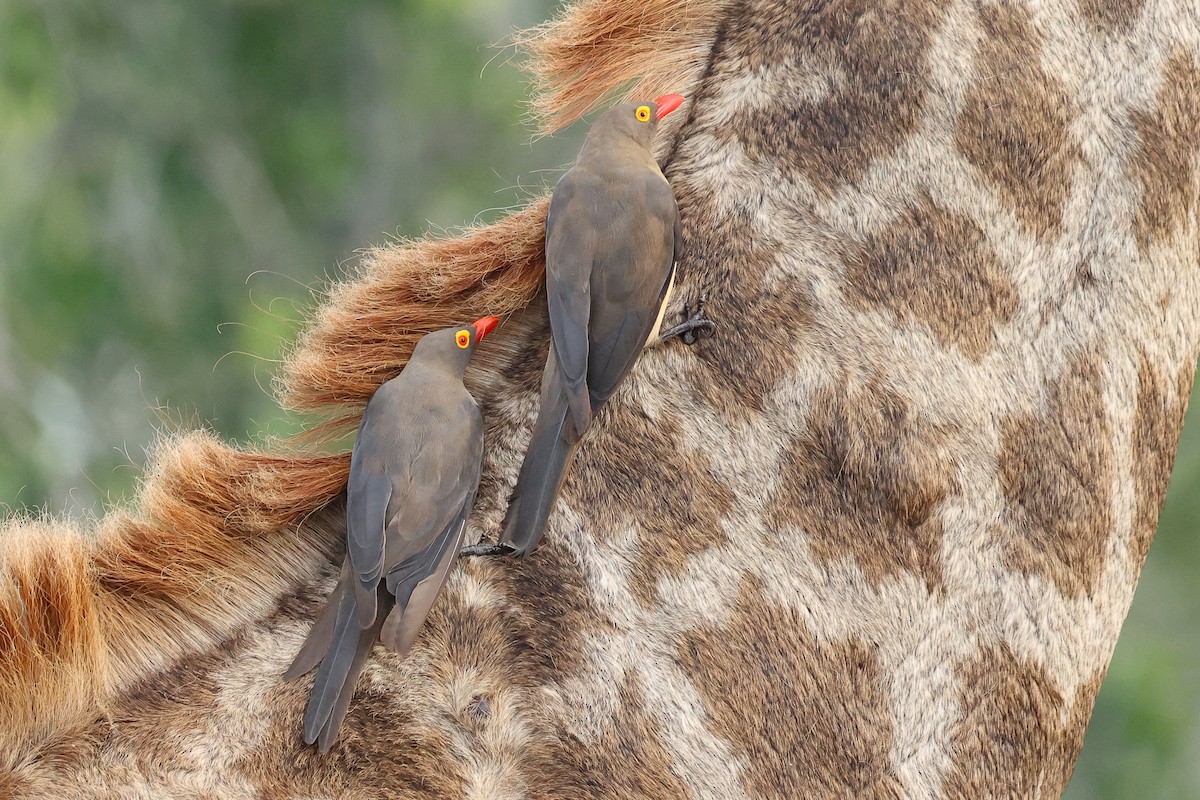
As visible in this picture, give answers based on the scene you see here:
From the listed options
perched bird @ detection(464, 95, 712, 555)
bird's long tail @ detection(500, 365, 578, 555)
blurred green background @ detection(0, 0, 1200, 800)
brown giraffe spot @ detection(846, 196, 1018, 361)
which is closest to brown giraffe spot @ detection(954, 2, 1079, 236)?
brown giraffe spot @ detection(846, 196, 1018, 361)

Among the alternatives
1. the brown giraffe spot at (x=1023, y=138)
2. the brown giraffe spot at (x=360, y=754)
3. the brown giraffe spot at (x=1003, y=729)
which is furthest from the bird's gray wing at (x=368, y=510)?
the brown giraffe spot at (x=1023, y=138)

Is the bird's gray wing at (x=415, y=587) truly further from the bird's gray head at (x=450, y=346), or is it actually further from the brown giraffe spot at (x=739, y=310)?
the brown giraffe spot at (x=739, y=310)

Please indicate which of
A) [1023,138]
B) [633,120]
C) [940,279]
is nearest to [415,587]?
[633,120]

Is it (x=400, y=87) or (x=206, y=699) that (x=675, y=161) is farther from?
(x=400, y=87)

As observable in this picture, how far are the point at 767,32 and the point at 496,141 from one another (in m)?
6.31

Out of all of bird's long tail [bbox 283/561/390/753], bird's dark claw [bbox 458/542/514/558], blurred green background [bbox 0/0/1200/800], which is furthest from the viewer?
blurred green background [bbox 0/0/1200/800]

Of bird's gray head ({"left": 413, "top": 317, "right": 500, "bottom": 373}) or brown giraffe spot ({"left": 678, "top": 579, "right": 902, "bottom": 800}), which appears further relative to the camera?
bird's gray head ({"left": 413, "top": 317, "right": 500, "bottom": 373})

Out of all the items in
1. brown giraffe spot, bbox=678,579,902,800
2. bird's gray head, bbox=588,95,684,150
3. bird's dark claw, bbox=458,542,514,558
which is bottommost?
brown giraffe spot, bbox=678,579,902,800

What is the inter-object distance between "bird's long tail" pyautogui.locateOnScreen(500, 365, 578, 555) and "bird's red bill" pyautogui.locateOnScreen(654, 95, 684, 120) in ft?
1.35

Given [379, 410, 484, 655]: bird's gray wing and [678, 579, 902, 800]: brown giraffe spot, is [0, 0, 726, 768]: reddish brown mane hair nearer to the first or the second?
[379, 410, 484, 655]: bird's gray wing

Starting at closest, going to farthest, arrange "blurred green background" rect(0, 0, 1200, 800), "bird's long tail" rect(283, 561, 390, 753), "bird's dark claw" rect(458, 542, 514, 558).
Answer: "bird's long tail" rect(283, 561, 390, 753) < "bird's dark claw" rect(458, 542, 514, 558) < "blurred green background" rect(0, 0, 1200, 800)

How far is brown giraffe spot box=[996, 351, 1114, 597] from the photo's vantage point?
5.04 ft

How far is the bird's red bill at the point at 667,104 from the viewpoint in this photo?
5.36ft

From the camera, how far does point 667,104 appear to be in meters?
1.64
